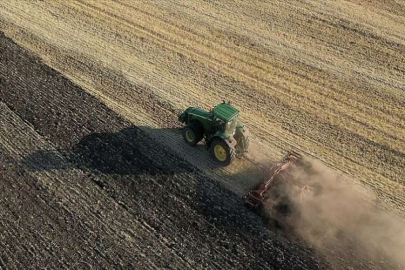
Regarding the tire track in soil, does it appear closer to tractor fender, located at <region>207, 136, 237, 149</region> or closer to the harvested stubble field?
the harvested stubble field

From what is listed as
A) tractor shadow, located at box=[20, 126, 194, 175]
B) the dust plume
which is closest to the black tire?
tractor shadow, located at box=[20, 126, 194, 175]

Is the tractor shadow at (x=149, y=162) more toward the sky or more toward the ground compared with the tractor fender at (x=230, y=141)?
more toward the ground

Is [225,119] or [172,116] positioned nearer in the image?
[225,119]

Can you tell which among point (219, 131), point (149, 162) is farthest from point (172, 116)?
point (219, 131)

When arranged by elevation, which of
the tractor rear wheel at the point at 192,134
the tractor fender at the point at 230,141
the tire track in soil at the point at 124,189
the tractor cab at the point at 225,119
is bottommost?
the tire track in soil at the point at 124,189

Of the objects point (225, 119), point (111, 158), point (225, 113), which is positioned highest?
point (225, 113)

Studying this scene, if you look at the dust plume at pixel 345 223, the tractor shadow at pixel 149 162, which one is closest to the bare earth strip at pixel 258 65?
the tractor shadow at pixel 149 162

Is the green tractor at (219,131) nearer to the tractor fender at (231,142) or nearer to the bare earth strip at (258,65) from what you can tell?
the tractor fender at (231,142)

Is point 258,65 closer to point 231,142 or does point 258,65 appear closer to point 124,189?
point 231,142
